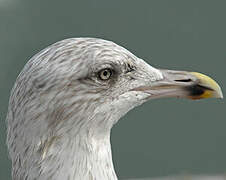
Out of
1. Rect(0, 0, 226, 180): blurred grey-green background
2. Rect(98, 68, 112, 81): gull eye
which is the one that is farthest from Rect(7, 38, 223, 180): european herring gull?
Rect(0, 0, 226, 180): blurred grey-green background

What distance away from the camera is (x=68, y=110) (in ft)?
6.86

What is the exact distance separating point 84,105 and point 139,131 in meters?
2.99

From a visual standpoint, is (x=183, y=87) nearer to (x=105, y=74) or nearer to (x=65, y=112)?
(x=105, y=74)

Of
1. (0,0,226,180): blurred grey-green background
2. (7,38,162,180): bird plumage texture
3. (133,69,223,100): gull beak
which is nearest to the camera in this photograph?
(7,38,162,180): bird plumage texture

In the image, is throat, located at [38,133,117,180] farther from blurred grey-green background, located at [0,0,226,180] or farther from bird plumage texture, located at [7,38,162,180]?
blurred grey-green background, located at [0,0,226,180]

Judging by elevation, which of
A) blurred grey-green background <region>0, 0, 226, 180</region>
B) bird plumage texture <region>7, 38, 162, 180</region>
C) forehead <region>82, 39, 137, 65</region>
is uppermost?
forehead <region>82, 39, 137, 65</region>

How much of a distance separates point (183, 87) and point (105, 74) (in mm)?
394

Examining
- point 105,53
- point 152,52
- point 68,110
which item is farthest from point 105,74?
point 152,52

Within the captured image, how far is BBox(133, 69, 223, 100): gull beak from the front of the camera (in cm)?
229

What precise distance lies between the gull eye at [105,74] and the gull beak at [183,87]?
8.4 inches

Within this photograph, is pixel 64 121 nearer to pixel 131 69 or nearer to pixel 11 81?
pixel 131 69

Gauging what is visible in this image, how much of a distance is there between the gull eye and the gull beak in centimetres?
21

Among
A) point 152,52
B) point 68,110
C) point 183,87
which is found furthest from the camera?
point 152,52

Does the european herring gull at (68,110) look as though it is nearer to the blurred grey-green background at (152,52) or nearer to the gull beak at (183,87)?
the gull beak at (183,87)
